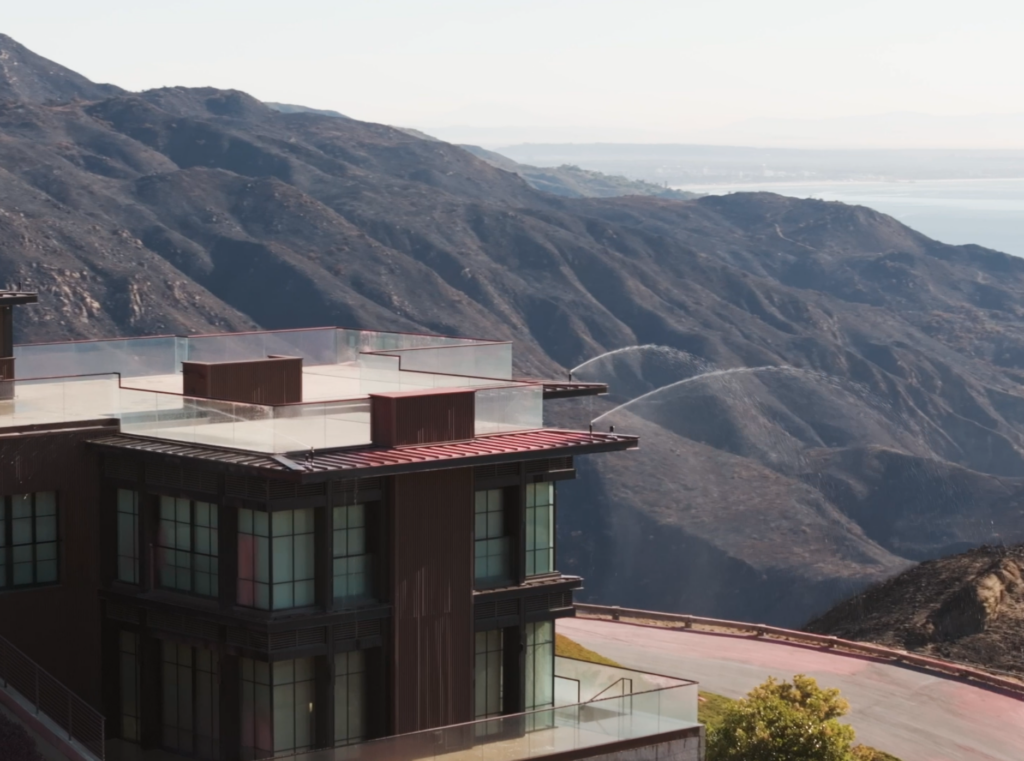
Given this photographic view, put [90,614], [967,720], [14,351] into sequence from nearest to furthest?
[90,614], [14,351], [967,720]

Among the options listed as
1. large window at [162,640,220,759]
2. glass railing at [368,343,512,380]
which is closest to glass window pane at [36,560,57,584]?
large window at [162,640,220,759]

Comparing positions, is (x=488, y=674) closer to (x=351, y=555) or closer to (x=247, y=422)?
(x=351, y=555)

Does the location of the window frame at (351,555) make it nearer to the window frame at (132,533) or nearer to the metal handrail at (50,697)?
the window frame at (132,533)

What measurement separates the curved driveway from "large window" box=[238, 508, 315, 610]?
23.5m

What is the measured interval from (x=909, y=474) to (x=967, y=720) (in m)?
139

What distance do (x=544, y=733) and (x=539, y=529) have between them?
5.29 meters

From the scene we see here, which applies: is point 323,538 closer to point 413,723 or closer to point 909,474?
point 413,723

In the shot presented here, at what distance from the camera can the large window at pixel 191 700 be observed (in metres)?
37.4

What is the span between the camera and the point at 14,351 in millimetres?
46688

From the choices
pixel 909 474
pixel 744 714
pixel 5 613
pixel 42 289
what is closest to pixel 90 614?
pixel 5 613

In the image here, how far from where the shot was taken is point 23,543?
3816 centimetres

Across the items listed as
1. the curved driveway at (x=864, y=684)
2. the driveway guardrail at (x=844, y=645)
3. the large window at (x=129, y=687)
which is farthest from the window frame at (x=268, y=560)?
the driveway guardrail at (x=844, y=645)

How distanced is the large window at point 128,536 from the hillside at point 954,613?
36.1m

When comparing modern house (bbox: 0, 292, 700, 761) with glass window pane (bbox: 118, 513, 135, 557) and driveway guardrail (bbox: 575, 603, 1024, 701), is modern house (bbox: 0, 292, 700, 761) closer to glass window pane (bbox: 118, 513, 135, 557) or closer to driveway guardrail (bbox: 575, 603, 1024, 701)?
glass window pane (bbox: 118, 513, 135, 557)
